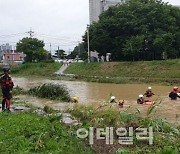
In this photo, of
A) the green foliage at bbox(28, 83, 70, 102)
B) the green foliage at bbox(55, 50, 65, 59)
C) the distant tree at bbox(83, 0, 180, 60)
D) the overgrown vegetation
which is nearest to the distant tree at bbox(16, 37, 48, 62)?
the distant tree at bbox(83, 0, 180, 60)

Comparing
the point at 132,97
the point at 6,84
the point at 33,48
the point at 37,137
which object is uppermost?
the point at 33,48

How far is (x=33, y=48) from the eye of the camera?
59.1m

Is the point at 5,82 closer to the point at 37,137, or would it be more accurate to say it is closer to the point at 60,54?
the point at 37,137

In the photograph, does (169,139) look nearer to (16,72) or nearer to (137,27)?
(137,27)

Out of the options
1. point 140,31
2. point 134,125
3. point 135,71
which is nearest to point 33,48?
point 140,31

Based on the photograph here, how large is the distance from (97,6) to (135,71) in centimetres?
3346

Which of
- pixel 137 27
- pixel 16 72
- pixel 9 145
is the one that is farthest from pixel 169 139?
pixel 16 72

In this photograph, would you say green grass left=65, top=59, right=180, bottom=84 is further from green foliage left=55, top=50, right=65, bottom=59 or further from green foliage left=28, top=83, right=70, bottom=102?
green foliage left=55, top=50, right=65, bottom=59

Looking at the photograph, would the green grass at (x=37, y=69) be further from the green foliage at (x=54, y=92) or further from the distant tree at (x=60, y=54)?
the green foliage at (x=54, y=92)

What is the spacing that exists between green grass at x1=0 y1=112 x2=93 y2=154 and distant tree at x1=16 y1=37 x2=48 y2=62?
170ft

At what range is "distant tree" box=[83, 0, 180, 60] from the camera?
3972 cm

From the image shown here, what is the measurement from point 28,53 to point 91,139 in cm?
5466

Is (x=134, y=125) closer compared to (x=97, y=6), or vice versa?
(x=134, y=125)

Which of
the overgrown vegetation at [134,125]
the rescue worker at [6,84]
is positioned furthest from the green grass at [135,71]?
the overgrown vegetation at [134,125]
